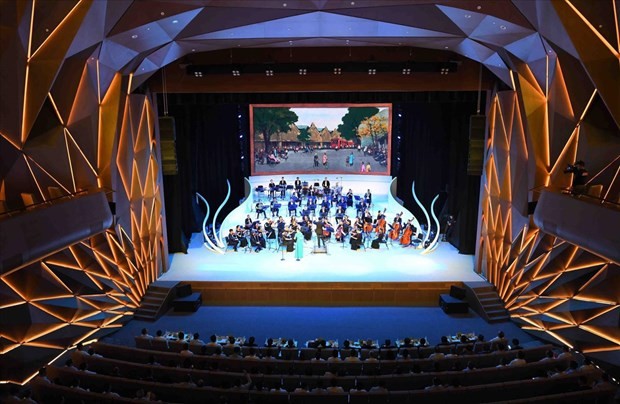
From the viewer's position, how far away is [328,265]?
56.5 ft

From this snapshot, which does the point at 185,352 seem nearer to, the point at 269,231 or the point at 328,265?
the point at 328,265

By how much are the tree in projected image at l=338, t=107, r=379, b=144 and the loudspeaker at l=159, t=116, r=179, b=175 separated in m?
9.43

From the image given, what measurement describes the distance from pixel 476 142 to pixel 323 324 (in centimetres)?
724

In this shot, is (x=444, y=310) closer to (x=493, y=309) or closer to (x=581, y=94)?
(x=493, y=309)

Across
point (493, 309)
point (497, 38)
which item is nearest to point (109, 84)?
point (497, 38)

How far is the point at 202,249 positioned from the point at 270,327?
19.7 feet

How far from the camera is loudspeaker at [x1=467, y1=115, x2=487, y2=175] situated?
15.7m

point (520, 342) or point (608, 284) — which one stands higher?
point (608, 284)

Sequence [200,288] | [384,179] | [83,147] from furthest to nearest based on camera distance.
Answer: [384,179] → [200,288] → [83,147]

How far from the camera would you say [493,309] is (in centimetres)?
1497

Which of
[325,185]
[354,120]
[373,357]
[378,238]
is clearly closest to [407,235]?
[378,238]

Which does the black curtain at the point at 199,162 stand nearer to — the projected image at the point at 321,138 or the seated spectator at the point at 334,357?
the projected image at the point at 321,138

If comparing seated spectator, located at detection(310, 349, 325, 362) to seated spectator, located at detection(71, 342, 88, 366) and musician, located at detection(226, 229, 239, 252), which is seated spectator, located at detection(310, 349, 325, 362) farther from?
musician, located at detection(226, 229, 239, 252)

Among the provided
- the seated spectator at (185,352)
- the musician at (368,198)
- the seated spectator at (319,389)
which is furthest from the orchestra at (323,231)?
the seated spectator at (319,389)
